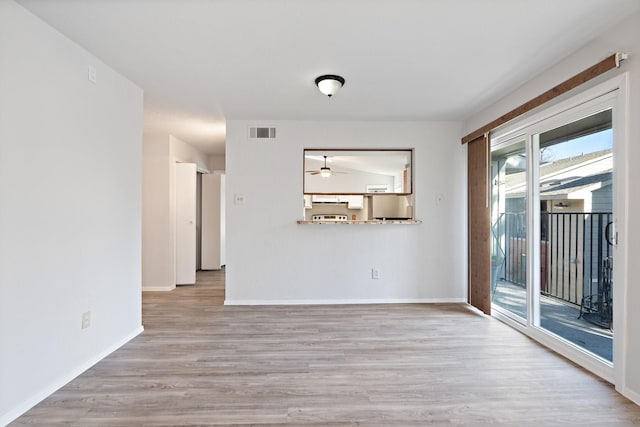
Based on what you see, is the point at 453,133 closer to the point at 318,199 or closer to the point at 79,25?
the point at 318,199

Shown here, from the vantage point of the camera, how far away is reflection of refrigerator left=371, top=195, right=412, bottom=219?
4.25 m

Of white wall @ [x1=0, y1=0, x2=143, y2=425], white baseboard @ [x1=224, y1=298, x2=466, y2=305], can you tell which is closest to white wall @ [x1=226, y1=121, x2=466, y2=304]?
white baseboard @ [x1=224, y1=298, x2=466, y2=305]

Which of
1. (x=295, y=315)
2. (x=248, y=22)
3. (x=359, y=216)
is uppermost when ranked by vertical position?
(x=248, y=22)

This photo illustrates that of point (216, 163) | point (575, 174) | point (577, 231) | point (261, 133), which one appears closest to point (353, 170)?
point (261, 133)

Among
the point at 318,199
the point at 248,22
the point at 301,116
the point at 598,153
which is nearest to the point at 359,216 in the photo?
the point at 318,199

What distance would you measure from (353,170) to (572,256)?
249cm

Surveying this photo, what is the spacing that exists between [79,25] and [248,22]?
1.12 metres

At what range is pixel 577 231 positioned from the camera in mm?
2543

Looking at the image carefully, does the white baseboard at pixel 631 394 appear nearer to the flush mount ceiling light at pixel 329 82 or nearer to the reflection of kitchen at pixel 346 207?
the reflection of kitchen at pixel 346 207

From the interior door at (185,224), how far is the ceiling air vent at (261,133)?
167 cm

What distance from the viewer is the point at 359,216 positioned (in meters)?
4.24

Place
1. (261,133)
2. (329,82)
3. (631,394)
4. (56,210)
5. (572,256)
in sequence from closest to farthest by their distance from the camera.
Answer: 1. (631,394)
2. (56,210)
3. (572,256)
4. (329,82)
5. (261,133)

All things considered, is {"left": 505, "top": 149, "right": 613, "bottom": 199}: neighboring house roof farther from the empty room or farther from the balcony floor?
the balcony floor

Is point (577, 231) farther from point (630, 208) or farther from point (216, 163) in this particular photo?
point (216, 163)
